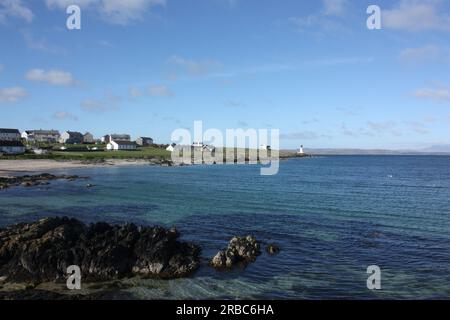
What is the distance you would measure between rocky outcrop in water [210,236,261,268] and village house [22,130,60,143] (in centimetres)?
18276

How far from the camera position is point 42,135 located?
7648 inches

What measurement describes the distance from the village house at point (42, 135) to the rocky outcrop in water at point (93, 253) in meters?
178

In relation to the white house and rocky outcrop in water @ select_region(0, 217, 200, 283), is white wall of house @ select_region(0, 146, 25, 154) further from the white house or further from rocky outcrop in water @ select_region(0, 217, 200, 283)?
rocky outcrop in water @ select_region(0, 217, 200, 283)

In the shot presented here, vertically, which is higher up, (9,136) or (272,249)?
(9,136)

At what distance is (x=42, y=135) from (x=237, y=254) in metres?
191

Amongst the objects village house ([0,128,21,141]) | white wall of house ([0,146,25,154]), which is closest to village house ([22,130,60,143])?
village house ([0,128,21,141])

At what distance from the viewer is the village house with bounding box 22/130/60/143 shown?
191m

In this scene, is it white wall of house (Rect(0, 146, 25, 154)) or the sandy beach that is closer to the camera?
the sandy beach

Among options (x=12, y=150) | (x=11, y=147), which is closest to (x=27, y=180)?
(x=12, y=150)

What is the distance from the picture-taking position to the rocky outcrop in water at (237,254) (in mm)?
25953

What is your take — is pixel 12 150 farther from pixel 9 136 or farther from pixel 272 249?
pixel 272 249

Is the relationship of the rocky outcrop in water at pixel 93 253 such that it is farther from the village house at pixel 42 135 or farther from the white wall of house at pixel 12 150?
the village house at pixel 42 135
